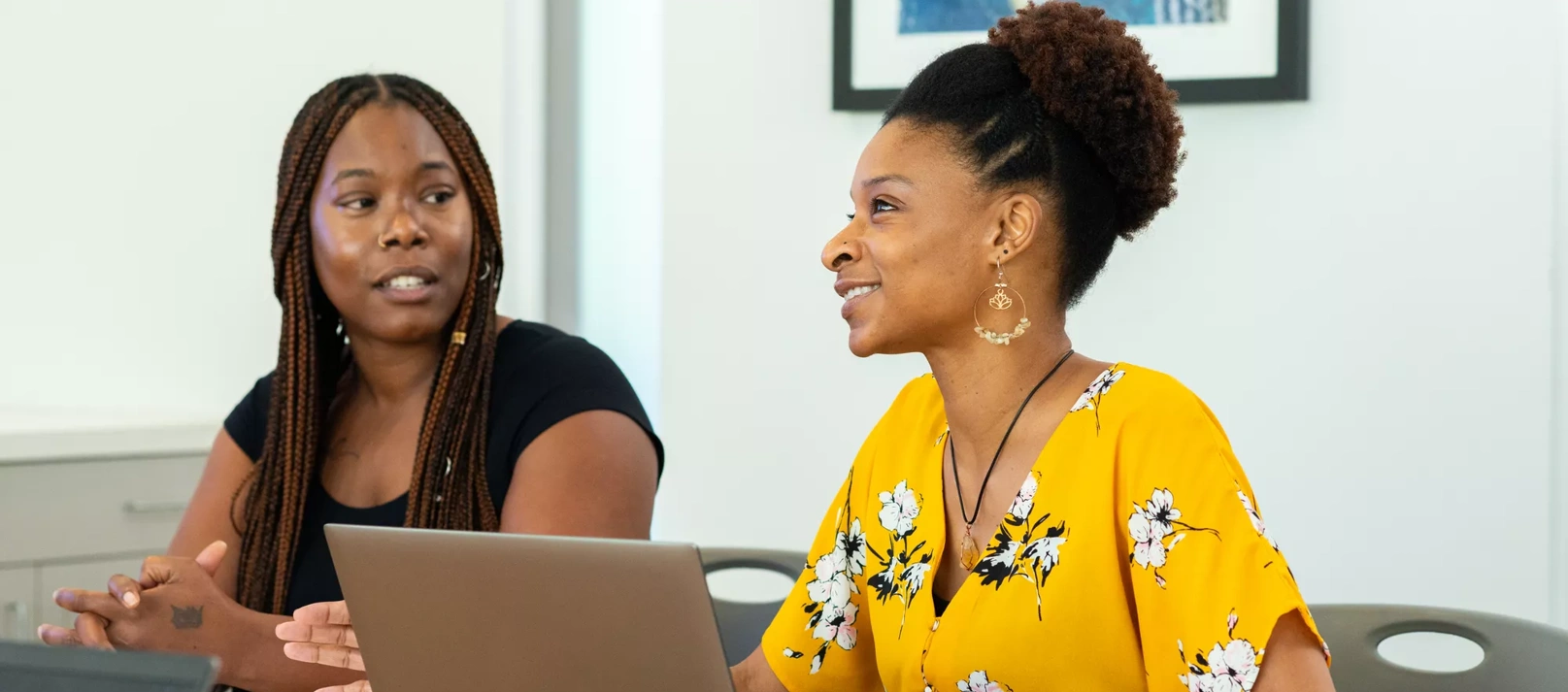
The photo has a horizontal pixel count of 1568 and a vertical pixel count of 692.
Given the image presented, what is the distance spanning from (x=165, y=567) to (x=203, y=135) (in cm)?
159

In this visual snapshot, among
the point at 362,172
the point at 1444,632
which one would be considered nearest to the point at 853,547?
the point at 1444,632

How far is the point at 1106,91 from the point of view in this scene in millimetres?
1226

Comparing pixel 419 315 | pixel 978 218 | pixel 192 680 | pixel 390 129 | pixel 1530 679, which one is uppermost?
pixel 390 129

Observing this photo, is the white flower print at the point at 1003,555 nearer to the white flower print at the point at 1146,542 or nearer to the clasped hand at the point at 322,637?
the white flower print at the point at 1146,542

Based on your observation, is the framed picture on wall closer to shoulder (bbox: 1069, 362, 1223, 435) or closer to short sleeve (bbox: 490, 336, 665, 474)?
short sleeve (bbox: 490, 336, 665, 474)

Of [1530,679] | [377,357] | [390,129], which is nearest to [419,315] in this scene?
[377,357]

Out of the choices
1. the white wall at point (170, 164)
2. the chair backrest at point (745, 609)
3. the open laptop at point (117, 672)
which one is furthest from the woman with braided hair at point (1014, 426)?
the white wall at point (170, 164)

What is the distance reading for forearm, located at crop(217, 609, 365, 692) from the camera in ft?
4.75

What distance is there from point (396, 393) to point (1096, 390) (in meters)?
0.96

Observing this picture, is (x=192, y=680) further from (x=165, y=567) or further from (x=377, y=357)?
(x=377, y=357)

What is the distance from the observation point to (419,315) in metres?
1.74

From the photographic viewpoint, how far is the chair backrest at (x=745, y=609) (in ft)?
5.42

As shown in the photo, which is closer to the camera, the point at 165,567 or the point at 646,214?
the point at 165,567

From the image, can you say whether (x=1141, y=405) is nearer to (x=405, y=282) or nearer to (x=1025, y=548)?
(x=1025, y=548)
